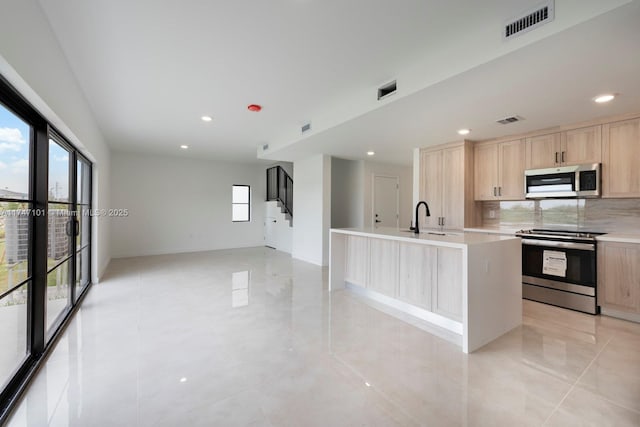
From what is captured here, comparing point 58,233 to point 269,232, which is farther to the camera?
point 269,232

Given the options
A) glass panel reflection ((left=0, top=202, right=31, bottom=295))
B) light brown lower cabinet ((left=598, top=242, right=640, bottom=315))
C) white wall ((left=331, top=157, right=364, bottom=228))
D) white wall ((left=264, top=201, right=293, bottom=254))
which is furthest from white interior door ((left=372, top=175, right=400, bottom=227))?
glass panel reflection ((left=0, top=202, right=31, bottom=295))

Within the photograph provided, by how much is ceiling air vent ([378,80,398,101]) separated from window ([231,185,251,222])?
21.6ft

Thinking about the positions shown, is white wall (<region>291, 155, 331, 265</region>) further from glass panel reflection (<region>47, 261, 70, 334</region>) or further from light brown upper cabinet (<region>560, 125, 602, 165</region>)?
glass panel reflection (<region>47, 261, 70, 334</region>)

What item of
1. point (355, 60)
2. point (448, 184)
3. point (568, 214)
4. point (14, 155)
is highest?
point (355, 60)

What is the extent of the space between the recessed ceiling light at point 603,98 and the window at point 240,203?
26.3 ft

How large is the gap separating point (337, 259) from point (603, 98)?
353 centimetres

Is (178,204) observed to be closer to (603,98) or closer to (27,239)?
(27,239)

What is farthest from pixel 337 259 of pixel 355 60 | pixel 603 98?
pixel 603 98

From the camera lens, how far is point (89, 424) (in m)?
1.63

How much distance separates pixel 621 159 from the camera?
3510 mm

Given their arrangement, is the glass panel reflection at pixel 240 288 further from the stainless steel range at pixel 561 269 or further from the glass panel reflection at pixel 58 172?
the stainless steel range at pixel 561 269

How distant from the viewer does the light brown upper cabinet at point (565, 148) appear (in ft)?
12.2

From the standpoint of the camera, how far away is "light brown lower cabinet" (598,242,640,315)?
10.3 ft

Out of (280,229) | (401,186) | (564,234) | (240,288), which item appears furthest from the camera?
(280,229)
